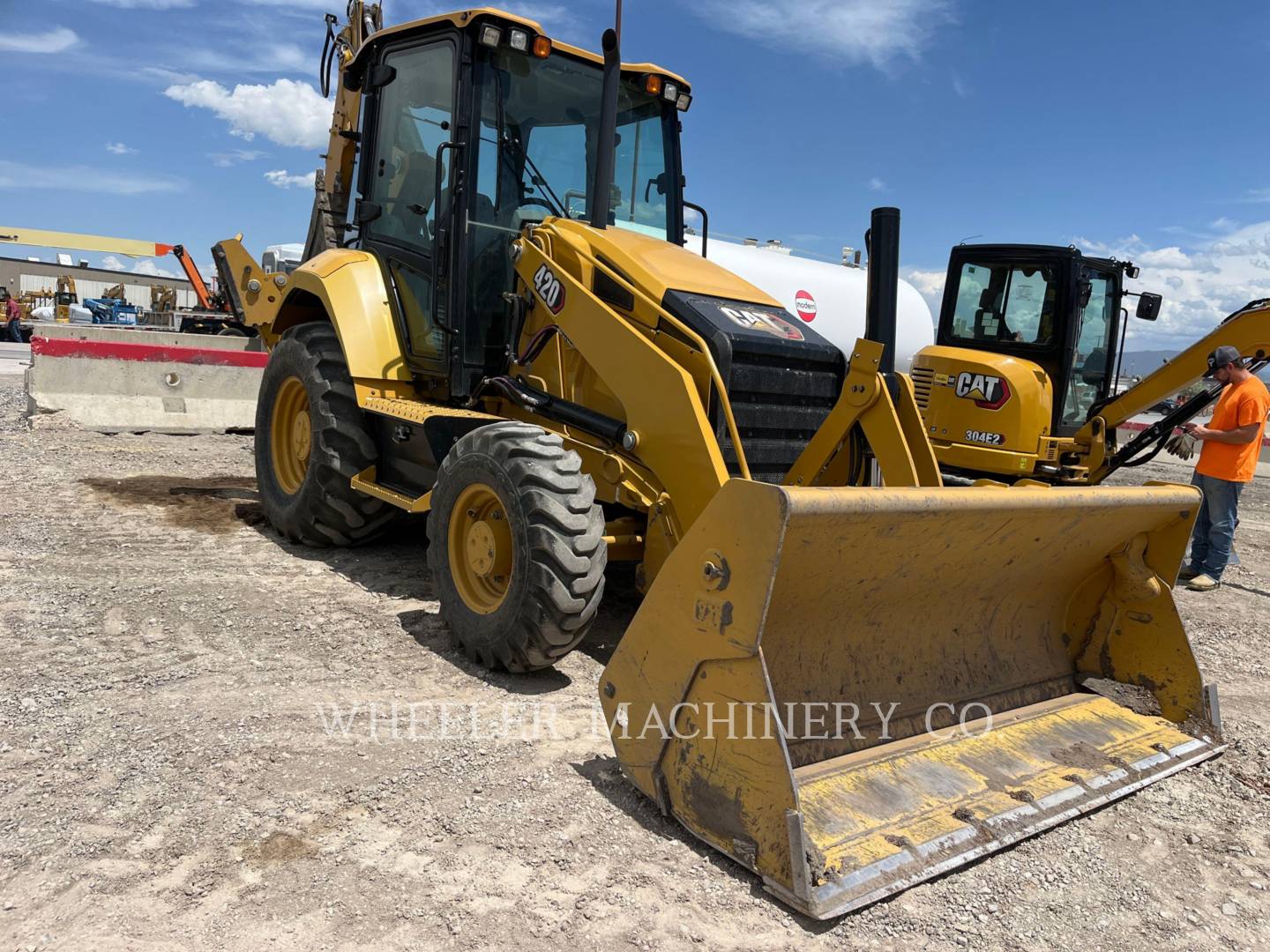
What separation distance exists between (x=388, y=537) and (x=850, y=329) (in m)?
9.39

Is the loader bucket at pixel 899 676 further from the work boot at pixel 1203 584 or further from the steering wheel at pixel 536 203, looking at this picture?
the work boot at pixel 1203 584

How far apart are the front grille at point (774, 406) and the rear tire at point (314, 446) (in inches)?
96.1

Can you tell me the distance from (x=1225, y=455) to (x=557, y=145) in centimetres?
532

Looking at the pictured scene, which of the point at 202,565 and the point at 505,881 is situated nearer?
the point at 505,881

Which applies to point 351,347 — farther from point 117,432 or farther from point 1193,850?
point 117,432

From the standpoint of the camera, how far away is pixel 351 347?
214 inches

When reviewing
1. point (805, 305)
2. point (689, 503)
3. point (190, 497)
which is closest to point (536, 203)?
point (689, 503)

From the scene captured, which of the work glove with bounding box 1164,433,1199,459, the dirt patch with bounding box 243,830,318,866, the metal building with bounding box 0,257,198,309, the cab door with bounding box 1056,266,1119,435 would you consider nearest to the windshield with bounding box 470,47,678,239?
the dirt patch with bounding box 243,830,318,866

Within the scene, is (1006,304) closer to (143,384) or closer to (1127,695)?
(1127,695)

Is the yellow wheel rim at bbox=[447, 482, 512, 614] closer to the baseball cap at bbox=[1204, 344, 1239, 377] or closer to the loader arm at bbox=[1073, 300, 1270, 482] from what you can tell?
the baseball cap at bbox=[1204, 344, 1239, 377]

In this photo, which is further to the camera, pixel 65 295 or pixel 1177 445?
pixel 65 295

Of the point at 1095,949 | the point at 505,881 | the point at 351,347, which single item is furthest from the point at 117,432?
the point at 1095,949

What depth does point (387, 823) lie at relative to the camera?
2.77 meters

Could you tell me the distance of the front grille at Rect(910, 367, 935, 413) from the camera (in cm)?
870
